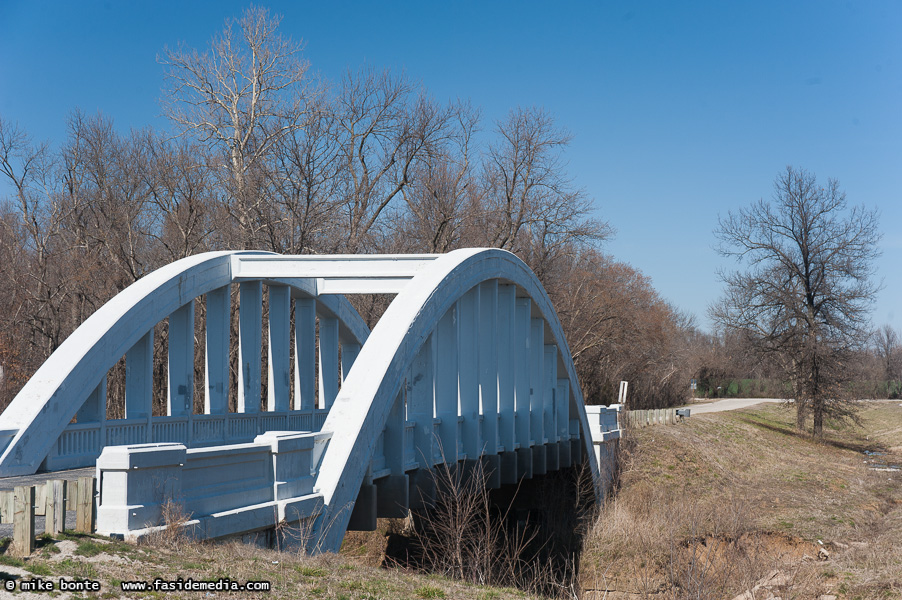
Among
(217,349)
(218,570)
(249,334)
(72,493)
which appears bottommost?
(218,570)

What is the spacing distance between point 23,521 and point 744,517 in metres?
21.4

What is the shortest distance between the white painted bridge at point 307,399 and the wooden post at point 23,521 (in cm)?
107

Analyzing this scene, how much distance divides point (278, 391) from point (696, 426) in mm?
25165

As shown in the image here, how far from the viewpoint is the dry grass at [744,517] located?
17.7 meters

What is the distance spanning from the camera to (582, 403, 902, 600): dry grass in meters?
17.7

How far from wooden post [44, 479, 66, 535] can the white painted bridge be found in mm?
475

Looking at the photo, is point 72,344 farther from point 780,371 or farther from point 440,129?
point 780,371

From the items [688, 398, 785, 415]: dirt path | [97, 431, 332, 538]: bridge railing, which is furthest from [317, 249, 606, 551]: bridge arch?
[688, 398, 785, 415]: dirt path

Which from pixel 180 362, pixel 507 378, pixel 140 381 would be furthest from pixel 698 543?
pixel 140 381

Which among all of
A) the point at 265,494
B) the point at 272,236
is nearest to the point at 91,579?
the point at 265,494

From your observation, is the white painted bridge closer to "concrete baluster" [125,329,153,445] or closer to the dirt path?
"concrete baluster" [125,329,153,445]

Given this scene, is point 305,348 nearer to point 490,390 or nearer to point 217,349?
point 217,349

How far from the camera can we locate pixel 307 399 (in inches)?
848

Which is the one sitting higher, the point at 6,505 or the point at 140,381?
the point at 140,381
